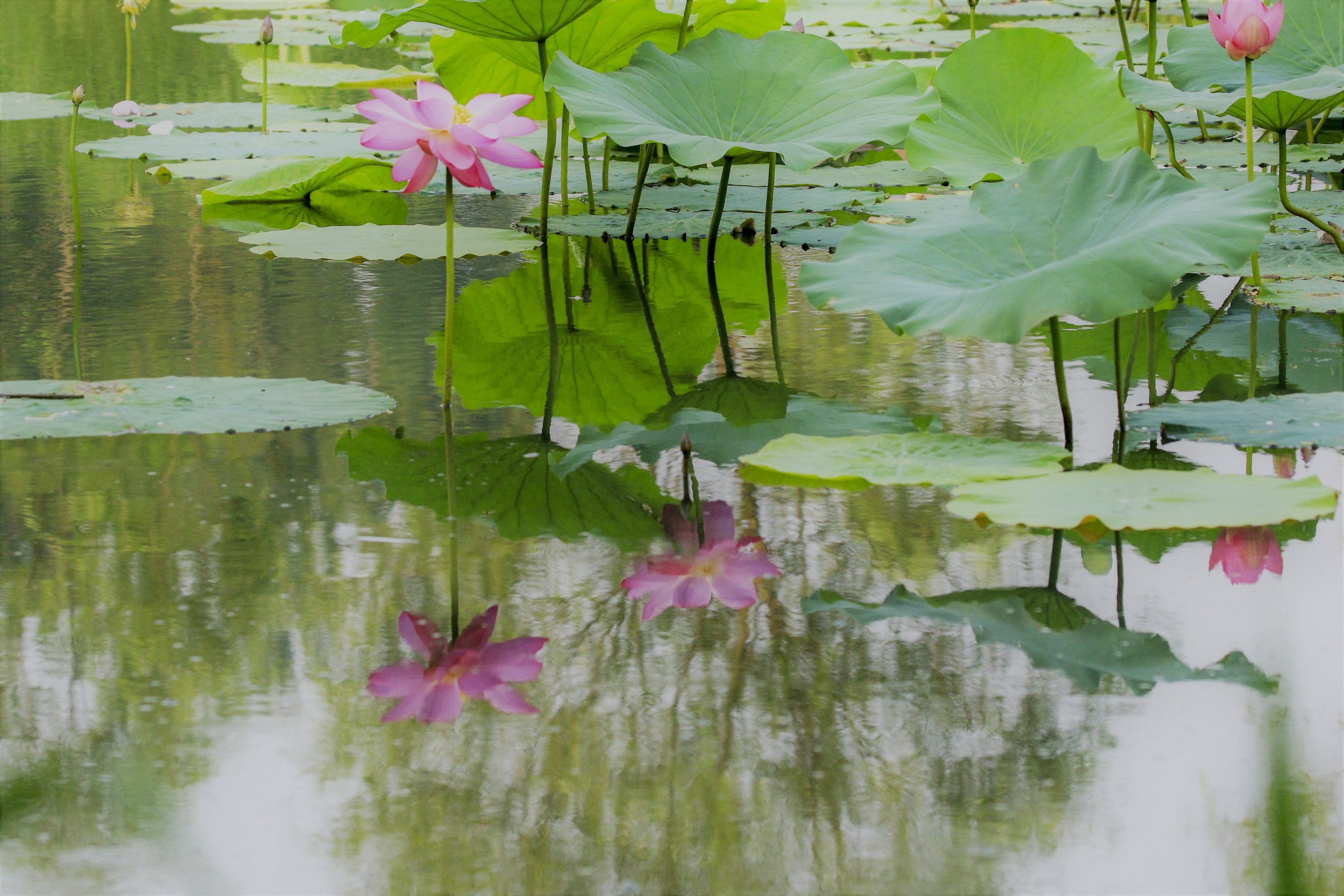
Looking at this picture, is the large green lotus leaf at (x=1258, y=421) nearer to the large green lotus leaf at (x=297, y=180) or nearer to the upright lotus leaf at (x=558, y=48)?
the upright lotus leaf at (x=558, y=48)

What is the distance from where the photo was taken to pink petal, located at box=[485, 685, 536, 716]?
0.98m

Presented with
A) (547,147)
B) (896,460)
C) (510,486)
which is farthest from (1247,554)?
(547,147)

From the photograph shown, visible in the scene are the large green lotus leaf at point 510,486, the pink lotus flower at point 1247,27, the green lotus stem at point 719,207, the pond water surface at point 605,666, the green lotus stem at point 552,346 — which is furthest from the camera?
the green lotus stem at point 719,207

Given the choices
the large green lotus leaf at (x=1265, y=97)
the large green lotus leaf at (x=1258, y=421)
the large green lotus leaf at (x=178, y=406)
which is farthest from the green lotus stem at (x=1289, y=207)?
the large green lotus leaf at (x=178, y=406)

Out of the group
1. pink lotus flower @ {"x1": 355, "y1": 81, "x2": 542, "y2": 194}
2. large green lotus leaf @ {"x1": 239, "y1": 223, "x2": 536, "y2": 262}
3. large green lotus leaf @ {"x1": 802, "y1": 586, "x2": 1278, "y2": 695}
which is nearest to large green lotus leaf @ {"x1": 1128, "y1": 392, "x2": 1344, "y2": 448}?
large green lotus leaf @ {"x1": 802, "y1": 586, "x2": 1278, "y2": 695}

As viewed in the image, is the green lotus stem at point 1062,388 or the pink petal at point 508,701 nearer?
the pink petal at point 508,701

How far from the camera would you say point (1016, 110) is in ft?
7.57

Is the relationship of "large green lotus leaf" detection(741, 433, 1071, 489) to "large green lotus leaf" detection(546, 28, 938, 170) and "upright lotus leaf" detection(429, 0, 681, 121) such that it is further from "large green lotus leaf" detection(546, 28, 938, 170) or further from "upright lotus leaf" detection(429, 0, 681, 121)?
"upright lotus leaf" detection(429, 0, 681, 121)

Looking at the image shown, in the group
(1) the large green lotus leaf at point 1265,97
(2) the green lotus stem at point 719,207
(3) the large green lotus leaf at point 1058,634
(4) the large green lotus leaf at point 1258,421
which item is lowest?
(3) the large green lotus leaf at point 1058,634

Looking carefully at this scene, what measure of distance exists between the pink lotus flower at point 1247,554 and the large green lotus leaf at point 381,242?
1.60 meters

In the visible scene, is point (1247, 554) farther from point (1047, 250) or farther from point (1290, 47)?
point (1290, 47)

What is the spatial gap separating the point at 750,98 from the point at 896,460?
1110 mm

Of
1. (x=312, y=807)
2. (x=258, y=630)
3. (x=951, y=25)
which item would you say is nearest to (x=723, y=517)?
(x=258, y=630)

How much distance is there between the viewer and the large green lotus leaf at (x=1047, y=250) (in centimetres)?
142
